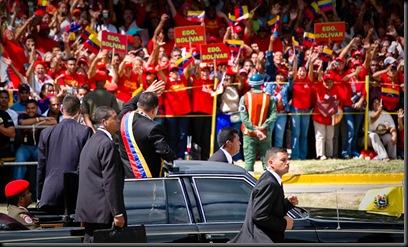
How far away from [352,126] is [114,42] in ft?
16.5

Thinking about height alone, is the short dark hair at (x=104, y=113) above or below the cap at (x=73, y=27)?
below

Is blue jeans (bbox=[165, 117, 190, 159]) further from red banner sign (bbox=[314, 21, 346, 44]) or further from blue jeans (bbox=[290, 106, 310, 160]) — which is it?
red banner sign (bbox=[314, 21, 346, 44])

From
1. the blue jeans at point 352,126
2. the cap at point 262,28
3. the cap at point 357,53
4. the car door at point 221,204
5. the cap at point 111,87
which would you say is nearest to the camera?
the car door at point 221,204

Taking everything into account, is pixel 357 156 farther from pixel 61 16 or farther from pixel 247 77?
Result: pixel 61 16

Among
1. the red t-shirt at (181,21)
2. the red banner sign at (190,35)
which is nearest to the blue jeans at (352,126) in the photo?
the red banner sign at (190,35)

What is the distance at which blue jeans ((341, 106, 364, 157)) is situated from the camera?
17641 mm

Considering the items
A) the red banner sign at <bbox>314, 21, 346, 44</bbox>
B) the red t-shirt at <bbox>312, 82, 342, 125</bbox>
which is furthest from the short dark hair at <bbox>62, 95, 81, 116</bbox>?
the red banner sign at <bbox>314, 21, 346, 44</bbox>

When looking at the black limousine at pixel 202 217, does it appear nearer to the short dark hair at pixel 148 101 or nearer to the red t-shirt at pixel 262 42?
the short dark hair at pixel 148 101

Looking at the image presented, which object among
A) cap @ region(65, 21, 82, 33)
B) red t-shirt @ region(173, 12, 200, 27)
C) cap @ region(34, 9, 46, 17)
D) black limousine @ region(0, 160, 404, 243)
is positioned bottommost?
black limousine @ region(0, 160, 404, 243)

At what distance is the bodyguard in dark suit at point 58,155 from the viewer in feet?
32.5

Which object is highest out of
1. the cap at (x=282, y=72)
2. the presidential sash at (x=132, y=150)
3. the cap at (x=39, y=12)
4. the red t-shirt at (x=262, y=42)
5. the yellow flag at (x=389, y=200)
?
the cap at (x=39, y=12)

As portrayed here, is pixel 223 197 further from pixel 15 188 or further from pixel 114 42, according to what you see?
pixel 114 42

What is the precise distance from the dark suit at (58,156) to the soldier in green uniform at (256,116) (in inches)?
235

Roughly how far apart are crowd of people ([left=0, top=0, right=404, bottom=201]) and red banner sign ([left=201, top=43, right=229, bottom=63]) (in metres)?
0.20
